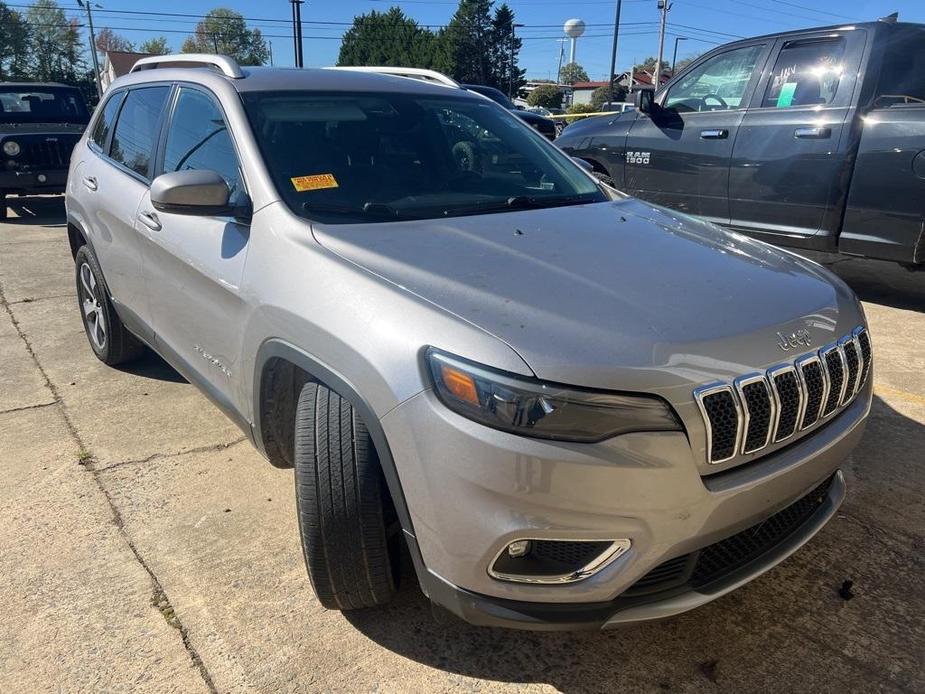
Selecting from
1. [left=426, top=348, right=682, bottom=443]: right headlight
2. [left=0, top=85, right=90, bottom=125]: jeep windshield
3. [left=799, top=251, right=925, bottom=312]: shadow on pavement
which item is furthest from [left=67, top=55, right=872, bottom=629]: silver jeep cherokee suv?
[left=0, top=85, right=90, bottom=125]: jeep windshield

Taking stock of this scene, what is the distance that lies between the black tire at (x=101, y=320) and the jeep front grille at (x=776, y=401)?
11.2 feet

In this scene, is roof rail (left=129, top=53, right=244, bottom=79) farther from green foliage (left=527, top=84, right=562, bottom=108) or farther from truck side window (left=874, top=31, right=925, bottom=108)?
green foliage (left=527, top=84, right=562, bottom=108)

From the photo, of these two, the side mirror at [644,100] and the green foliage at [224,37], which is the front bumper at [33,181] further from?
the green foliage at [224,37]

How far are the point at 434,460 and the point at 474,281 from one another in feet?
1.83

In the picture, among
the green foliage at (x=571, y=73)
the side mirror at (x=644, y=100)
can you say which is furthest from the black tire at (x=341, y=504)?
the green foliage at (x=571, y=73)

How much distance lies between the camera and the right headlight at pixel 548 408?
1705 mm

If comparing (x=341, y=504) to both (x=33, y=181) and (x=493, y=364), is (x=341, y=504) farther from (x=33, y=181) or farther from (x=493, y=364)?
(x=33, y=181)

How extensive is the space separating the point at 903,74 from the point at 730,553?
4.92 metres

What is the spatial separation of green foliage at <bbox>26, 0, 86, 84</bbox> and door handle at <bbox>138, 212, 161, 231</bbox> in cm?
7831

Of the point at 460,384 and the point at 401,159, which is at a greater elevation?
A: the point at 401,159

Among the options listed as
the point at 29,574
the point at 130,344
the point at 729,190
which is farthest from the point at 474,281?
the point at 729,190

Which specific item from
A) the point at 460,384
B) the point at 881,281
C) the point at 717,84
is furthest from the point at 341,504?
the point at 881,281

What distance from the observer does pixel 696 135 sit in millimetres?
6242

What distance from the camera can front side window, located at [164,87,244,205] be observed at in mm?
2771
